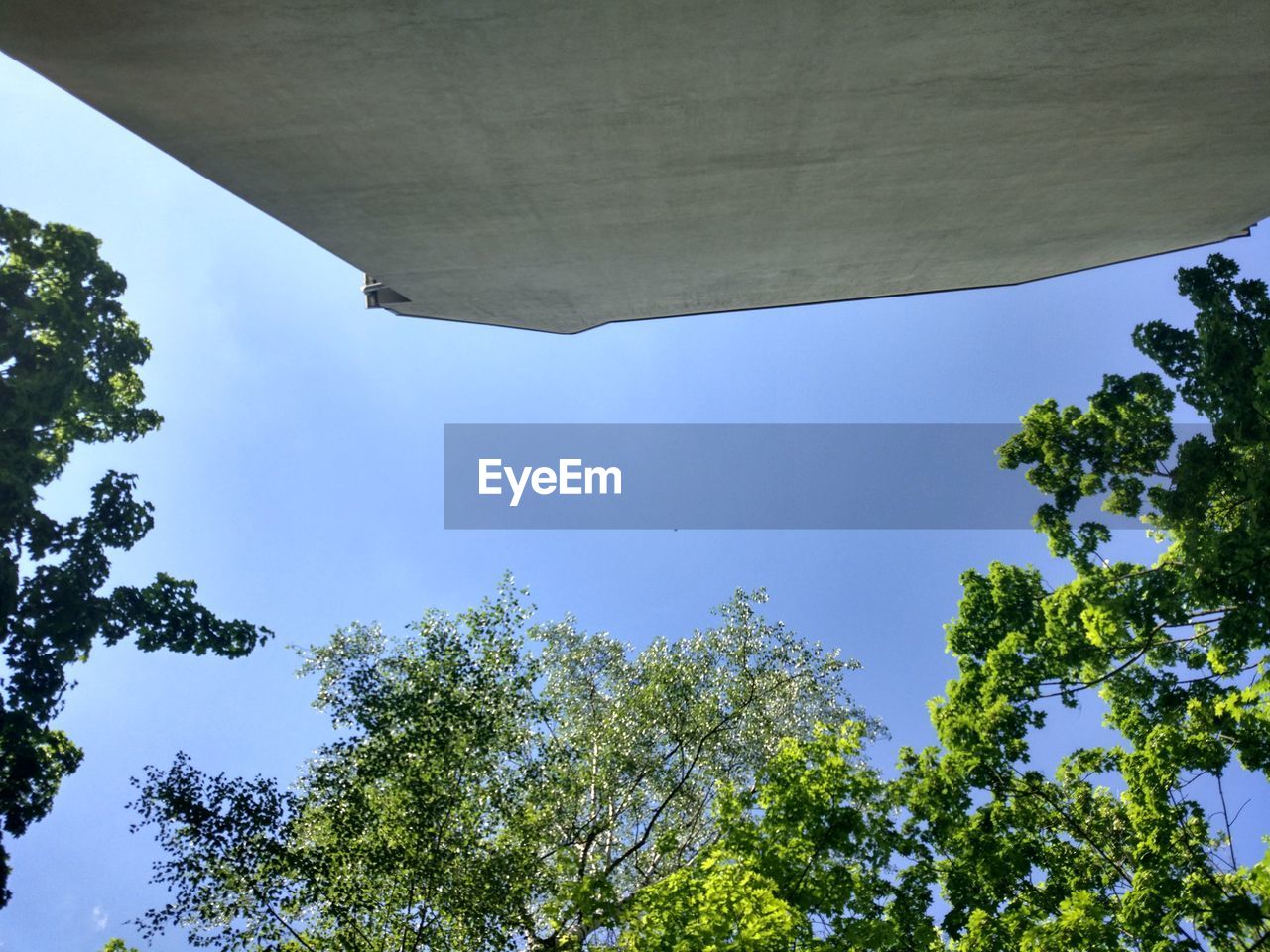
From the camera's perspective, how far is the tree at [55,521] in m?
17.1

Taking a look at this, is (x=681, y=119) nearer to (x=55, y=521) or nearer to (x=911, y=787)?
(x=911, y=787)

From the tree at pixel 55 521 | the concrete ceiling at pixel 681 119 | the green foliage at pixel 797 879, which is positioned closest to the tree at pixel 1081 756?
the green foliage at pixel 797 879

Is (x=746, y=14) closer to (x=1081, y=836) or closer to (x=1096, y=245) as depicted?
(x=1096, y=245)

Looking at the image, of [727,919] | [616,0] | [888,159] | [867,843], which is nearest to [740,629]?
[867,843]

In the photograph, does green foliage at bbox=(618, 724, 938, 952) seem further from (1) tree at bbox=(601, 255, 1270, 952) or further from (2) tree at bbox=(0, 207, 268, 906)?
(2) tree at bbox=(0, 207, 268, 906)

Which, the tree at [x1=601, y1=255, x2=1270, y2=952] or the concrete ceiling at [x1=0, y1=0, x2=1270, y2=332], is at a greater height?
the concrete ceiling at [x1=0, y1=0, x2=1270, y2=332]

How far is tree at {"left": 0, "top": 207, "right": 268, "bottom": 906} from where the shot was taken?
56.0ft

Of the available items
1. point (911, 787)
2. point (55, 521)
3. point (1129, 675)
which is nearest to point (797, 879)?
point (911, 787)

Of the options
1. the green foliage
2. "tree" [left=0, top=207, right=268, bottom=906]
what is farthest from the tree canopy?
"tree" [left=0, top=207, right=268, bottom=906]

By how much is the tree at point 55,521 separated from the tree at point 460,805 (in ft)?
14.5

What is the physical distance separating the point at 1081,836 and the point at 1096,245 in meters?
11.3

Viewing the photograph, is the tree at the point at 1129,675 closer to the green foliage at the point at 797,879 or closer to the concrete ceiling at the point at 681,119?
the green foliage at the point at 797,879

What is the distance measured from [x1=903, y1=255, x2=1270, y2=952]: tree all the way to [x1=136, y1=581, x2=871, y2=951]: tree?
Answer: 4.37 m

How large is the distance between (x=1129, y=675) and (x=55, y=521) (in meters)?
25.1
